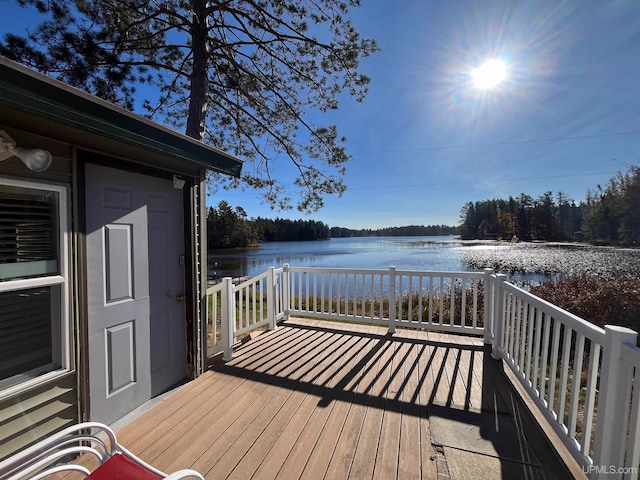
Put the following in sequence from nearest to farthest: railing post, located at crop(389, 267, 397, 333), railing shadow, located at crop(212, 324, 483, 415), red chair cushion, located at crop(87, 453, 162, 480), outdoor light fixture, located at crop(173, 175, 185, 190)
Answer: red chair cushion, located at crop(87, 453, 162, 480)
railing shadow, located at crop(212, 324, 483, 415)
outdoor light fixture, located at crop(173, 175, 185, 190)
railing post, located at crop(389, 267, 397, 333)

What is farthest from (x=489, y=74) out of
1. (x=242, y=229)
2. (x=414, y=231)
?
(x=242, y=229)

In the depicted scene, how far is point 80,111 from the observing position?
1.39 meters

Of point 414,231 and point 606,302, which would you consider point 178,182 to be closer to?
point 606,302

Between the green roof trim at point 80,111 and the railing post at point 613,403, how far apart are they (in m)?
2.79

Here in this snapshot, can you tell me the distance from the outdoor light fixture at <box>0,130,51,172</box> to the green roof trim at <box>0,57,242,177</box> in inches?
9.7

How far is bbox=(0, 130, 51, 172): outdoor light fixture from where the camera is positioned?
1.35 meters

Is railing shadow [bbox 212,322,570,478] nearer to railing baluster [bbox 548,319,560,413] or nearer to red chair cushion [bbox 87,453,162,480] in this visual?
railing baluster [bbox 548,319,560,413]

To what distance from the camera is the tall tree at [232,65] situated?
3.40 meters

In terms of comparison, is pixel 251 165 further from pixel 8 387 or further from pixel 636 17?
pixel 636 17

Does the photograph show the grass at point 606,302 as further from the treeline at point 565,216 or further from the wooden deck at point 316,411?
the treeline at point 565,216

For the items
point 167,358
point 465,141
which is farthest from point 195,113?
point 465,141

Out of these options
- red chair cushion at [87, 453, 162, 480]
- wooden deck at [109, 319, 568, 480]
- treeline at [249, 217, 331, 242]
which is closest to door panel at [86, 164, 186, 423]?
wooden deck at [109, 319, 568, 480]

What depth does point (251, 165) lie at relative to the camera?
5727 millimetres

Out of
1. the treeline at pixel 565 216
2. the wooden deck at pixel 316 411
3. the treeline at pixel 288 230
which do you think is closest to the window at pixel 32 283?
the wooden deck at pixel 316 411
